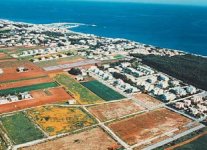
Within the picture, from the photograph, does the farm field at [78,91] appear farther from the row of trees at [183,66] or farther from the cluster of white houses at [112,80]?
the row of trees at [183,66]

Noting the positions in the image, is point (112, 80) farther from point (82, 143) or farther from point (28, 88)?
point (82, 143)

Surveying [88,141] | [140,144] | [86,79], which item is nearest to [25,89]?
[86,79]

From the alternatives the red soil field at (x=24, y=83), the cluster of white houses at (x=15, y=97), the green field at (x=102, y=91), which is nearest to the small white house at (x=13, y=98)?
the cluster of white houses at (x=15, y=97)

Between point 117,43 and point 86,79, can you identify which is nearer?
point 86,79

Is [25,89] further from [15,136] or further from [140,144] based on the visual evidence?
[140,144]

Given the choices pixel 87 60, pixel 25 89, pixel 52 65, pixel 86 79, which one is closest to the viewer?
pixel 25 89

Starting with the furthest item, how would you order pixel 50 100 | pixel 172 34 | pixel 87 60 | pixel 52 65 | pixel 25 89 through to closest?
pixel 172 34
pixel 87 60
pixel 52 65
pixel 25 89
pixel 50 100

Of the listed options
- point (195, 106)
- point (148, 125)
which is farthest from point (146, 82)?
point (148, 125)
